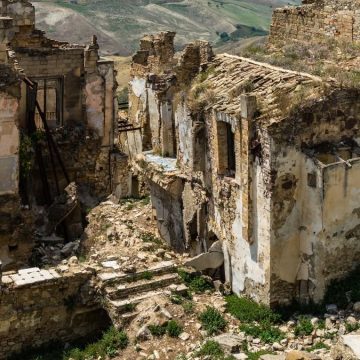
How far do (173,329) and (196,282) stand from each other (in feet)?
5.56

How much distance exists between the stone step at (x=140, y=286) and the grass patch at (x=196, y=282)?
6.5 inches

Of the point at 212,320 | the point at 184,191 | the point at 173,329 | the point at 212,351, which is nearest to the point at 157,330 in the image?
the point at 173,329

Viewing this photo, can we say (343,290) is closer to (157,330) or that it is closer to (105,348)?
(157,330)

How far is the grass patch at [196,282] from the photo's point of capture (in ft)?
45.3

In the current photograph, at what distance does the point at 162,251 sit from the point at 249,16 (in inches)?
4385

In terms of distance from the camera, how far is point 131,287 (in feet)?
43.6

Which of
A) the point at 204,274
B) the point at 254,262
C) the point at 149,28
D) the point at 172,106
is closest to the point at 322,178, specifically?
the point at 254,262

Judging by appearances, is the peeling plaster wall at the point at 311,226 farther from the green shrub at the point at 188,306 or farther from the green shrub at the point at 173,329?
the green shrub at the point at 173,329

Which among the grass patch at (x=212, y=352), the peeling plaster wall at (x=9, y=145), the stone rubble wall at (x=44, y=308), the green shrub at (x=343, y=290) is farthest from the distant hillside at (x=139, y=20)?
the grass patch at (x=212, y=352)

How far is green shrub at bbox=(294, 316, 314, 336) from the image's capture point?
40.3ft

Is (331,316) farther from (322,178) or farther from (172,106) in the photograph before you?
(172,106)

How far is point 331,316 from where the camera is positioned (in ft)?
41.1

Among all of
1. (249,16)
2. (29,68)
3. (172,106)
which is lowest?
(249,16)

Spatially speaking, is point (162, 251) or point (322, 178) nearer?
point (322, 178)
